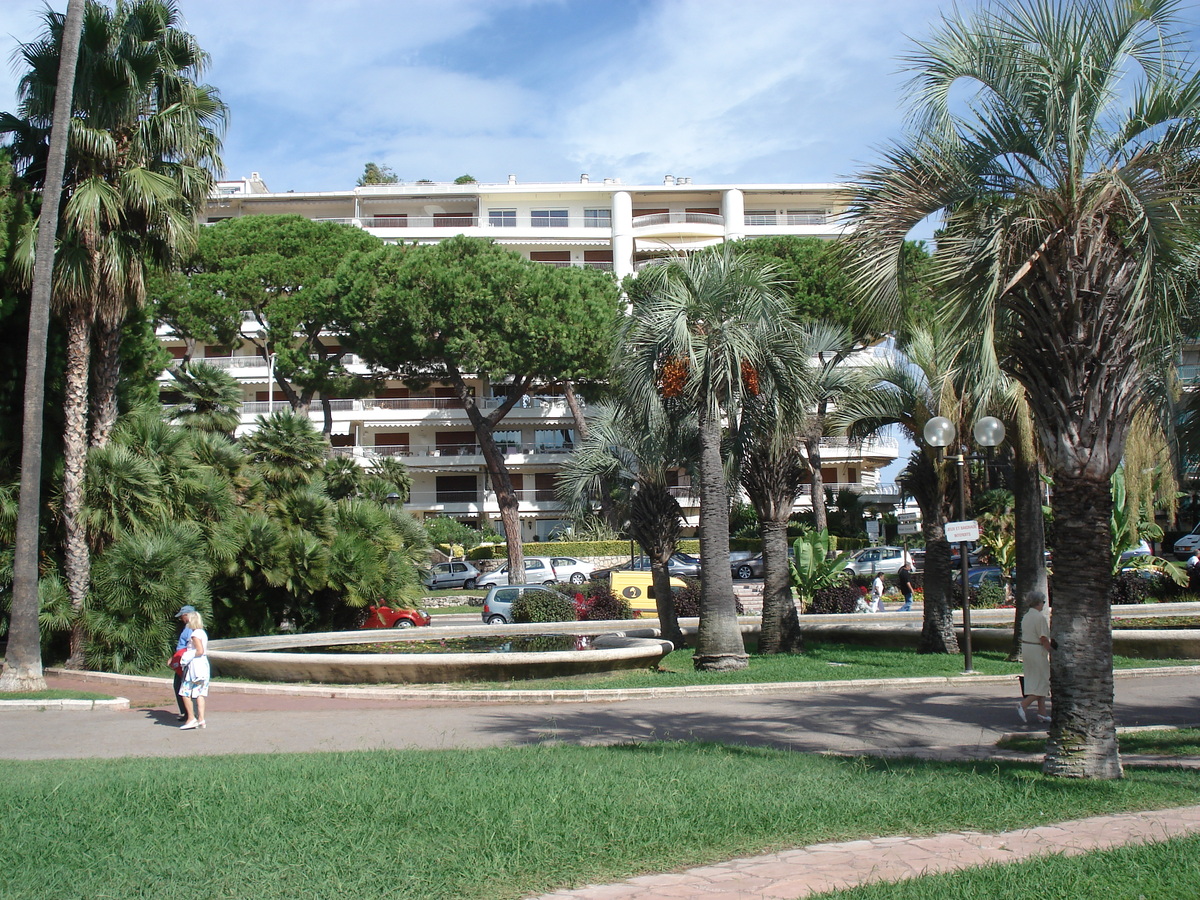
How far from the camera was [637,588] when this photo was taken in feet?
89.7

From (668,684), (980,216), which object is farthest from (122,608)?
(980,216)

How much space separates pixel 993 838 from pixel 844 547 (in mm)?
39518

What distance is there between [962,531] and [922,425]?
3.05m

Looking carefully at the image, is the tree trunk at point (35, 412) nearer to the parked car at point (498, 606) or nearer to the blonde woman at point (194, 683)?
the blonde woman at point (194, 683)

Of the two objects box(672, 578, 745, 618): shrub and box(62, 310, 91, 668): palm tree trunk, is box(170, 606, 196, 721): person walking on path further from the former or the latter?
box(672, 578, 745, 618): shrub

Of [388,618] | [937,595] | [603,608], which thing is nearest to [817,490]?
[603,608]

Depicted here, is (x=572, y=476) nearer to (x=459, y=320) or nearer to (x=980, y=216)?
(x=980, y=216)

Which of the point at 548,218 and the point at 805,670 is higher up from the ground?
the point at 548,218

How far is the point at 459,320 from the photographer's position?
3825 centimetres

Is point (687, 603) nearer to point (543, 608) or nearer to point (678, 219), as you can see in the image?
point (543, 608)

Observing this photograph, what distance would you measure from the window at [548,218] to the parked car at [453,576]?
84.9 ft

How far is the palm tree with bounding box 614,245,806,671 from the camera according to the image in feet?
46.4

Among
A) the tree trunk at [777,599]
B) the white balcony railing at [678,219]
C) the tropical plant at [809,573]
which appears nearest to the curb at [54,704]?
the tree trunk at [777,599]

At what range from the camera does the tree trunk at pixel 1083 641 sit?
287 inches
